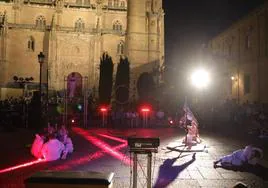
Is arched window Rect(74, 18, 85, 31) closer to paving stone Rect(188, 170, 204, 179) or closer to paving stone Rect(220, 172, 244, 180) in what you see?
paving stone Rect(188, 170, 204, 179)

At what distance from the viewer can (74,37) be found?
→ 4578 centimetres

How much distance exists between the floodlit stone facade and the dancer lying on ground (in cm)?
2215

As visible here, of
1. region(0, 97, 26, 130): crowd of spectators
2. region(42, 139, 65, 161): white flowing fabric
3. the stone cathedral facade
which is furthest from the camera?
the stone cathedral facade

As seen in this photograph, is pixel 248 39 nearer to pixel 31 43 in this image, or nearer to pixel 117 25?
pixel 117 25

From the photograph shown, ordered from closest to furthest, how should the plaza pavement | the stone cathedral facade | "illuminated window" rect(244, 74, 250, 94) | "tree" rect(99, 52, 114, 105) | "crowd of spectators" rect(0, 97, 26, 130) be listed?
1. the plaza pavement
2. "crowd of spectators" rect(0, 97, 26, 130)
3. "tree" rect(99, 52, 114, 105)
4. "illuminated window" rect(244, 74, 250, 94)
5. the stone cathedral facade

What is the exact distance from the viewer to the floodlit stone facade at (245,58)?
31.4 m

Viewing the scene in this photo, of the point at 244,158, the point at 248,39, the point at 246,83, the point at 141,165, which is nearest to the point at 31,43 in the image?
the point at 248,39

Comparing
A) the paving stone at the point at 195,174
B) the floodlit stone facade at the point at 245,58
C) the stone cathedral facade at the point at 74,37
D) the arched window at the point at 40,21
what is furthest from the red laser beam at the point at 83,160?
the arched window at the point at 40,21

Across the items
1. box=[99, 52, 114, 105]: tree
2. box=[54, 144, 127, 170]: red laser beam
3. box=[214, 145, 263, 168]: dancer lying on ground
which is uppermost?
box=[99, 52, 114, 105]: tree

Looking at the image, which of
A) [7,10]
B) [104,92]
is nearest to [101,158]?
[104,92]

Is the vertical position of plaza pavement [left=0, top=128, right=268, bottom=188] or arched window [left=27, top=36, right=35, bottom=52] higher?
arched window [left=27, top=36, right=35, bottom=52]

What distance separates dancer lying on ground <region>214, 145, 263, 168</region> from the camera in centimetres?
998

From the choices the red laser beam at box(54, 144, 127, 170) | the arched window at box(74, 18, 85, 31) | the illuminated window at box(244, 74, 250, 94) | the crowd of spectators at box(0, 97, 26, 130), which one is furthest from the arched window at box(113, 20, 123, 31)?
the red laser beam at box(54, 144, 127, 170)

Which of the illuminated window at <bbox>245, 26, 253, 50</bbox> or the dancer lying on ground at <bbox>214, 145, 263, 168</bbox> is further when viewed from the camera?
the illuminated window at <bbox>245, 26, 253, 50</bbox>
